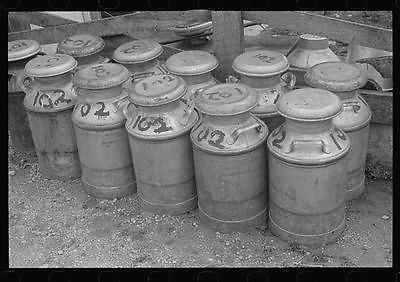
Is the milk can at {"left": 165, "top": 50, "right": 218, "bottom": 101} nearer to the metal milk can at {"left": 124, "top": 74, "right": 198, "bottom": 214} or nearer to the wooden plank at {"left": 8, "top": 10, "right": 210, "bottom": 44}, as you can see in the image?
the metal milk can at {"left": 124, "top": 74, "right": 198, "bottom": 214}

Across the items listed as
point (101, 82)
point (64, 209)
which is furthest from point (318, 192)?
point (64, 209)

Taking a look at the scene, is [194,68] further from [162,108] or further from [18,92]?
[18,92]

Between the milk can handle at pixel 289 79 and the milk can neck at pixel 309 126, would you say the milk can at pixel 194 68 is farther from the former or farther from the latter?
the milk can neck at pixel 309 126

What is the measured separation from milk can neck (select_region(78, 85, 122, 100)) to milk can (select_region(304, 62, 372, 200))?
1.26 metres

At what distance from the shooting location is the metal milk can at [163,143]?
337cm

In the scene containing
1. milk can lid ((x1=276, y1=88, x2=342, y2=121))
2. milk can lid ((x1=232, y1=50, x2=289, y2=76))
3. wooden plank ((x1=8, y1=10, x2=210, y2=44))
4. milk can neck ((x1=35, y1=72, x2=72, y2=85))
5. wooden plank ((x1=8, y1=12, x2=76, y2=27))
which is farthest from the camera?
wooden plank ((x1=8, y1=12, x2=76, y2=27))

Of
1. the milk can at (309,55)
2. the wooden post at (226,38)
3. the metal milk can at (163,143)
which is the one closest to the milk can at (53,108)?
the metal milk can at (163,143)

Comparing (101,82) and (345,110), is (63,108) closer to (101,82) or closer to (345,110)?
(101,82)

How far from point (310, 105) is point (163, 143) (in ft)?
3.16

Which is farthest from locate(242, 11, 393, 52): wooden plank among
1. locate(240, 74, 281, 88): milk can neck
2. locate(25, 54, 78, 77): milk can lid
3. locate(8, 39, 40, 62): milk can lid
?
locate(8, 39, 40, 62): milk can lid

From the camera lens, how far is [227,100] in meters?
3.15

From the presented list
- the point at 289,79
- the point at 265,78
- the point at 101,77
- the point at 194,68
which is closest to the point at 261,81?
the point at 265,78

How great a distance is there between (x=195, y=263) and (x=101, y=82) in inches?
51.4

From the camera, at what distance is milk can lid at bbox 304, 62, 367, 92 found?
11.1ft
